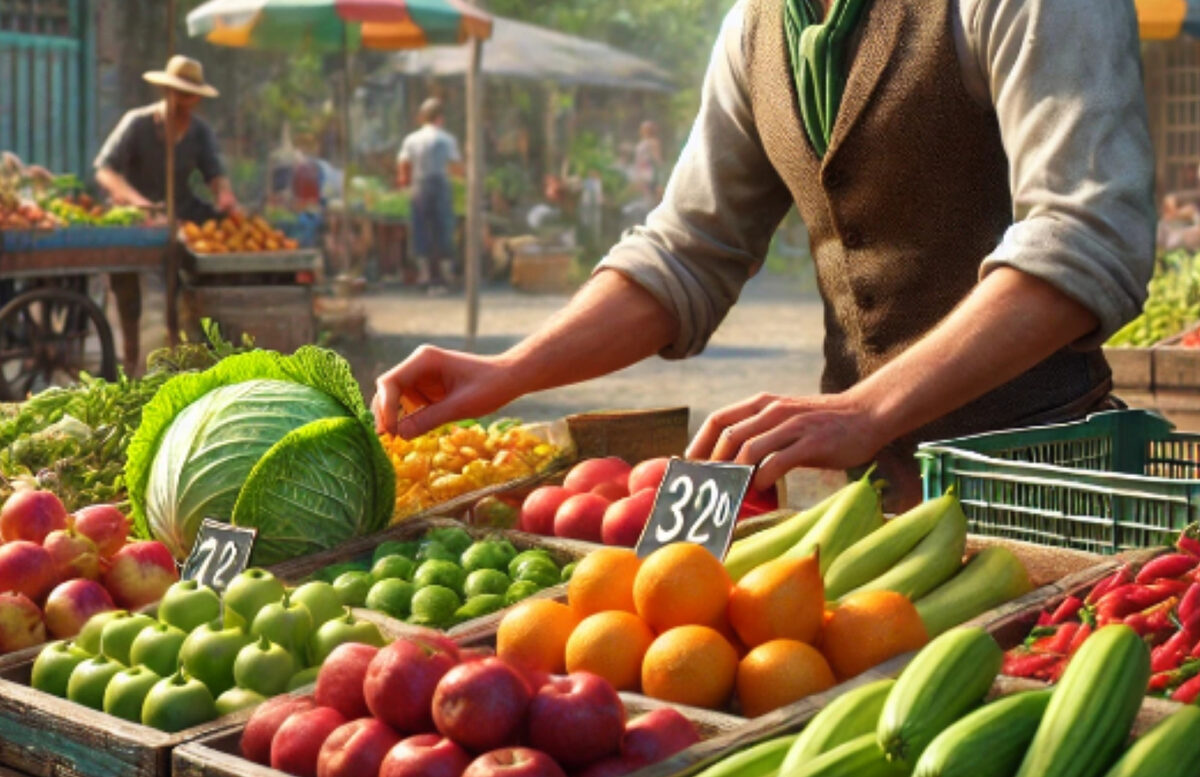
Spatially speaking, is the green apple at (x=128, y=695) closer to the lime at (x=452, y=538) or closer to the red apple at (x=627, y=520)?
the lime at (x=452, y=538)

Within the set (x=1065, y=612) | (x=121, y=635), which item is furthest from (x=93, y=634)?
(x=1065, y=612)

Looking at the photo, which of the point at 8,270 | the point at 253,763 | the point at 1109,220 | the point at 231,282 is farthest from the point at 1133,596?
the point at 231,282

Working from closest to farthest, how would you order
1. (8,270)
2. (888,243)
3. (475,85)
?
1. (888,243)
2. (8,270)
3. (475,85)

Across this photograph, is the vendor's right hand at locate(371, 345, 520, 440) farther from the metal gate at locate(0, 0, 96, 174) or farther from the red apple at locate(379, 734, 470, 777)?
the metal gate at locate(0, 0, 96, 174)

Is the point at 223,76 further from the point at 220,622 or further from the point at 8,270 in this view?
the point at 220,622

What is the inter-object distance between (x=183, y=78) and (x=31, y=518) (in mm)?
9654

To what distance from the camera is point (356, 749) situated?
190 cm

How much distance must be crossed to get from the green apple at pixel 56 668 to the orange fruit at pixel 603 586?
712 mm

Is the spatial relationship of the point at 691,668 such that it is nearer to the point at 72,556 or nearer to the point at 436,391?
the point at 436,391

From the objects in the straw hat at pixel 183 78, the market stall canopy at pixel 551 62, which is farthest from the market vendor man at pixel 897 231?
the market stall canopy at pixel 551 62

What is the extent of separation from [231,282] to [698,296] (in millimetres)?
9505

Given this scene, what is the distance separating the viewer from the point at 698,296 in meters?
3.30

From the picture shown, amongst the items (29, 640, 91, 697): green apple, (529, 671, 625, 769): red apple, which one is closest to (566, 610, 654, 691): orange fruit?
(529, 671, 625, 769): red apple

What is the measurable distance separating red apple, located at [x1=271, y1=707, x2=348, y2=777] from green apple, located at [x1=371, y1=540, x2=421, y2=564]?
0.94 metres
